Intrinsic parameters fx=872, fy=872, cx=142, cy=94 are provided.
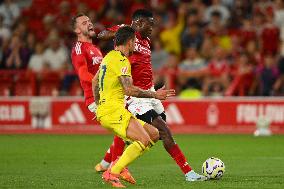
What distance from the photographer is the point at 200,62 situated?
22.8 meters

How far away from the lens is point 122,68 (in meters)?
11.0

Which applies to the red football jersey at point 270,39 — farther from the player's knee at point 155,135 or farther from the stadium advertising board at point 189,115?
the player's knee at point 155,135

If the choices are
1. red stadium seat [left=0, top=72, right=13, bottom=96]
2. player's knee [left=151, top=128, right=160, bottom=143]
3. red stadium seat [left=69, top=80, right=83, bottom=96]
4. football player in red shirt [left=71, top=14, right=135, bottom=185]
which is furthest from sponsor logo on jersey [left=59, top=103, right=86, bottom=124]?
player's knee [left=151, top=128, right=160, bottom=143]

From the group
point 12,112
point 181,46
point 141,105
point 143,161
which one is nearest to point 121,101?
point 141,105

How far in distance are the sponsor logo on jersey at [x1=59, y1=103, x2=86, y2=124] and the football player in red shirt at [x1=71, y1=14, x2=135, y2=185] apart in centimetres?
885

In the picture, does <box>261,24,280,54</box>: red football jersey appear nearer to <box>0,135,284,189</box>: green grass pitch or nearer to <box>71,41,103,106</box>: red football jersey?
<box>0,135,284,189</box>: green grass pitch

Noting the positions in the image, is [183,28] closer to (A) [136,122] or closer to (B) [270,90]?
(B) [270,90]

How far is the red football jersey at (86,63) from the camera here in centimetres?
1324

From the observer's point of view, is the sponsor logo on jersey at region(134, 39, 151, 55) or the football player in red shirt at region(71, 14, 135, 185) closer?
the sponsor logo on jersey at region(134, 39, 151, 55)

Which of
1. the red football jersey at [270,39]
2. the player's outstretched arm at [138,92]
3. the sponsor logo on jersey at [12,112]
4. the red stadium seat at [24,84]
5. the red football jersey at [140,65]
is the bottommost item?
the player's outstretched arm at [138,92]

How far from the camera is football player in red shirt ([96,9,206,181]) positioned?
11969 millimetres

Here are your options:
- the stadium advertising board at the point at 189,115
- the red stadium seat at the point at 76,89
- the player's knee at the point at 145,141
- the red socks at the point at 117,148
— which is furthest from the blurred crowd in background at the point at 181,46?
the player's knee at the point at 145,141

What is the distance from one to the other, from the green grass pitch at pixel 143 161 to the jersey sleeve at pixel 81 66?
1.46 metres

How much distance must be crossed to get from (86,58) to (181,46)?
35.2ft
